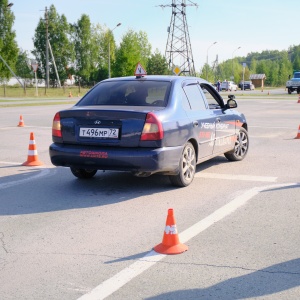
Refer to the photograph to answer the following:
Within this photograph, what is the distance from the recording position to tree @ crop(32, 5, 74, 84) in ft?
311

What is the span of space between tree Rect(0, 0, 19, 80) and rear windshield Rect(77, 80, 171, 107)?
63.8 m

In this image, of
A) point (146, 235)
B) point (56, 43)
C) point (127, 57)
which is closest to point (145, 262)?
point (146, 235)

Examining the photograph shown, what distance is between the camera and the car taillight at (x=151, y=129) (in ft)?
22.5

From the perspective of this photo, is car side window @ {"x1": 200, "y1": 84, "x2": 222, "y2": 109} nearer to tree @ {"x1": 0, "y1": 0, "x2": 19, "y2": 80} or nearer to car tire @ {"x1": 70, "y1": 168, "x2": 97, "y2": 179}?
car tire @ {"x1": 70, "y1": 168, "x2": 97, "y2": 179}

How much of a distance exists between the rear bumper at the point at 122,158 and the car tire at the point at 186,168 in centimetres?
15

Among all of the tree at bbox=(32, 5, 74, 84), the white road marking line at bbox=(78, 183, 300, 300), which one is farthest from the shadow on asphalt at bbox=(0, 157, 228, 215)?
the tree at bbox=(32, 5, 74, 84)

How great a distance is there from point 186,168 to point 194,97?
129cm

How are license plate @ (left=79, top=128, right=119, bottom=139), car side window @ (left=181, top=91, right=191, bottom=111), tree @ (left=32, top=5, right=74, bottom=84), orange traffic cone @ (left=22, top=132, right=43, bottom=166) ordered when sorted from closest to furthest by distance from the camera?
license plate @ (left=79, top=128, right=119, bottom=139), car side window @ (left=181, top=91, right=191, bottom=111), orange traffic cone @ (left=22, top=132, right=43, bottom=166), tree @ (left=32, top=5, right=74, bottom=84)

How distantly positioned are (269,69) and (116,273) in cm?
19188

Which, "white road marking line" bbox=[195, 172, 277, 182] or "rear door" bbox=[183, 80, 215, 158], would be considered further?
"white road marking line" bbox=[195, 172, 277, 182]

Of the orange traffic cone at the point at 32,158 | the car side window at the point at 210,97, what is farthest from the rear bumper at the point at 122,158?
the orange traffic cone at the point at 32,158

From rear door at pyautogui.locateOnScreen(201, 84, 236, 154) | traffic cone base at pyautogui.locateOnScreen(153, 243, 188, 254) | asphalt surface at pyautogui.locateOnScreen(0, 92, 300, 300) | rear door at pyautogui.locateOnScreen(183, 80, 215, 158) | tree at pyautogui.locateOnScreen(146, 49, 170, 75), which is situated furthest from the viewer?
tree at pyautogui.locateOnScreen(146, 49, 170, 75)

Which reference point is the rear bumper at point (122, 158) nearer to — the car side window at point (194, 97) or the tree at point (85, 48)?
the car side window at point (194, 97)

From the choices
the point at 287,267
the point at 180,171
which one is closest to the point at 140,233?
the point at 287,267
